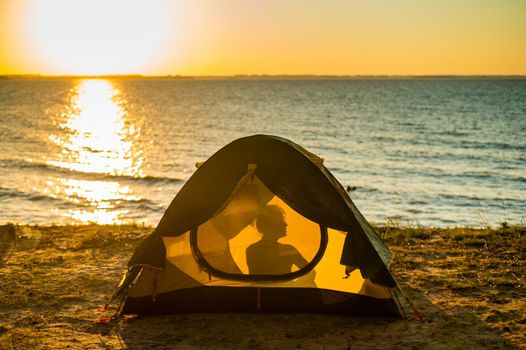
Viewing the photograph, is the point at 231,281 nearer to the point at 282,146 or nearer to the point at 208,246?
the point at 208,246

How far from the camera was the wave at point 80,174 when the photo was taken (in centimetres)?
2581

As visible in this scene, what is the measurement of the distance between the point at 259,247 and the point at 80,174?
2147cm

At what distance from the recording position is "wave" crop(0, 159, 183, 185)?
84.7 feet

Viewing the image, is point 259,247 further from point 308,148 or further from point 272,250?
Result: point 308,148

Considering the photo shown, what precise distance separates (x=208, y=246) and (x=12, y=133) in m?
41.9

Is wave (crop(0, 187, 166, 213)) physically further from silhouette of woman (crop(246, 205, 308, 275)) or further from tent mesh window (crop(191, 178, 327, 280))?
silhouette of woman (crop(246, 205, 308, 275))

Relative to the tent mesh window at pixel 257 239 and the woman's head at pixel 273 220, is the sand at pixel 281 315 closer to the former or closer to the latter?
the tent mesh window at pixel 257 239

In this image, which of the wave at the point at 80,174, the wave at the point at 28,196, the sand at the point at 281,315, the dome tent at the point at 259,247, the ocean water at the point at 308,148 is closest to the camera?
the sand at the point at 281,315

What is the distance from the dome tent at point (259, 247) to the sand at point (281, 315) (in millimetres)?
240

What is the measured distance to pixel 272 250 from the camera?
25.6ft

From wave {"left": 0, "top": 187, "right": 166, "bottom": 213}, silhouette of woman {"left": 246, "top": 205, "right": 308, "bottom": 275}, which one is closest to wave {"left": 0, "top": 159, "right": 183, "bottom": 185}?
wave {"left": 0, "top": 187, "right": 166, "bottom": 213}

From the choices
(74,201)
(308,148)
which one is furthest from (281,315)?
(308,148)

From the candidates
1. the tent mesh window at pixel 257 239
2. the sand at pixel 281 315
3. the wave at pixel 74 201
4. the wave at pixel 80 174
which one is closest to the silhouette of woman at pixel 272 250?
the tent mesh window at pixel 257 239

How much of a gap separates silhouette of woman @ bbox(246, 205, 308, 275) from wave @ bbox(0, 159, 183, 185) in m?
18.0
